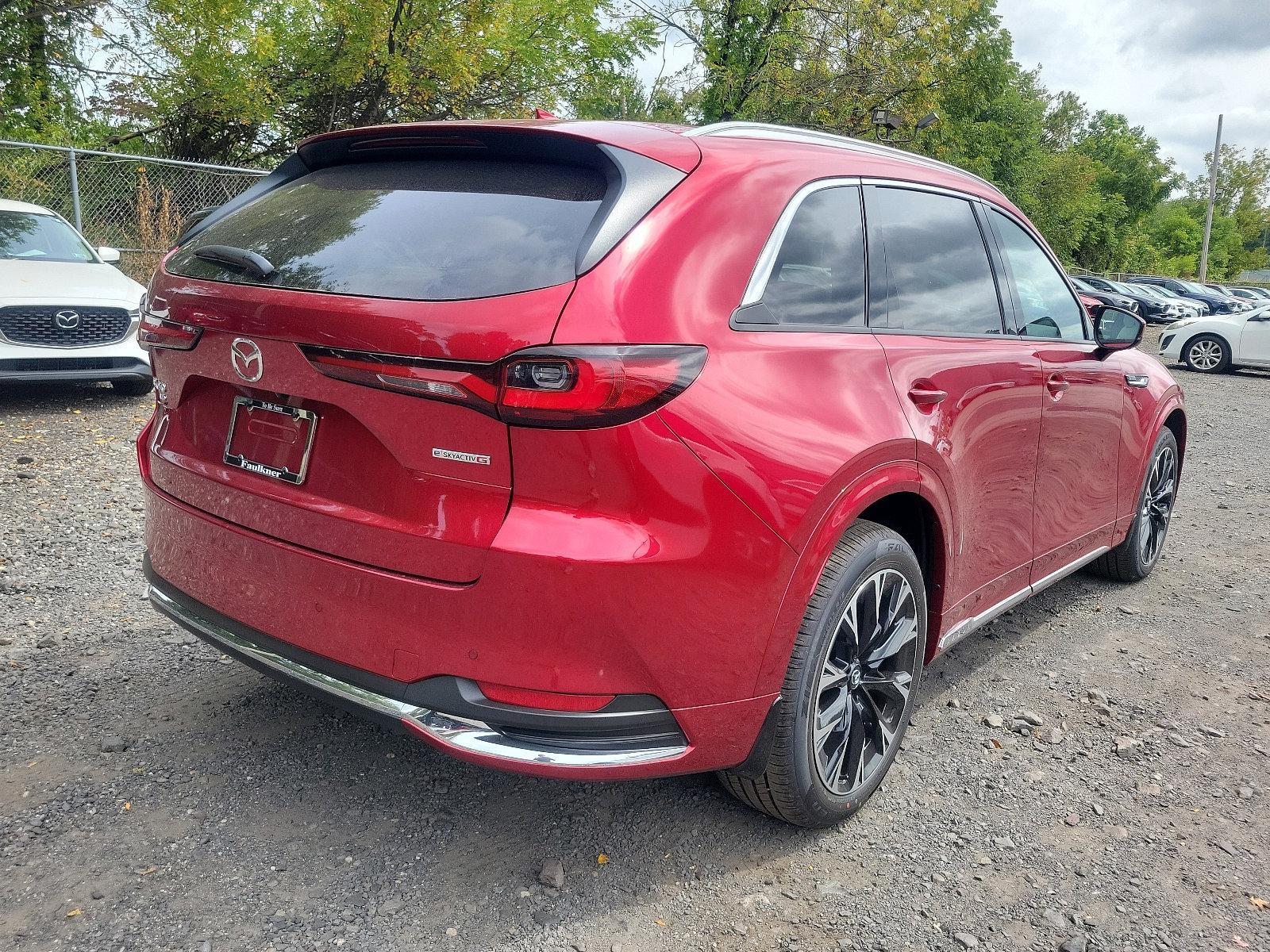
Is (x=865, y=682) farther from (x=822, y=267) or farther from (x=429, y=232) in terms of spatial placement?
(x=429, y=232)

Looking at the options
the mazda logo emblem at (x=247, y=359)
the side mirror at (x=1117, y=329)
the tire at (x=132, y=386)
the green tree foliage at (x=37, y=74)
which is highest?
the green tree foliage at (x=37, y=74)

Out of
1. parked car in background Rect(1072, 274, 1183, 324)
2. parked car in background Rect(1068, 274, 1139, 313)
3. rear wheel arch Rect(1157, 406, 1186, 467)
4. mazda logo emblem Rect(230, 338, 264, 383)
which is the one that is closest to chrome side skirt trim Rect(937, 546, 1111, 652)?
rear wheel arch Rect(1157, 406, 1186, 467)

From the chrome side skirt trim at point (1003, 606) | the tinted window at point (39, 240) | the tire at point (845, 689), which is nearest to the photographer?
the tire at point (845, 689)

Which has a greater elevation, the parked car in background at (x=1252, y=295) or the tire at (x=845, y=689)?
the parked car in background at (x=1252, y=295)

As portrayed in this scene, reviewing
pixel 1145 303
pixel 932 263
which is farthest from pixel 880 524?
pixel 1145 303

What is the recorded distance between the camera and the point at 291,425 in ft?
7.63

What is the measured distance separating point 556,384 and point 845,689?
125cm

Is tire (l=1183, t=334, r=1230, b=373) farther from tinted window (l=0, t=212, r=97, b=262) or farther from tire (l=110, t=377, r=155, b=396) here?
tinted window (l=0, t=212, r=97, b=262)

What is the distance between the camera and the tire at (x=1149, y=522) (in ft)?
16.0

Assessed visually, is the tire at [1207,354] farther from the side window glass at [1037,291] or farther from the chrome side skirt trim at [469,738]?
the chrome side skirt trim at [469,738]

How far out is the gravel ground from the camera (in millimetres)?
2326

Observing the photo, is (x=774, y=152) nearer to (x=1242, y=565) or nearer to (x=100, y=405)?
(x=1242, y=565)

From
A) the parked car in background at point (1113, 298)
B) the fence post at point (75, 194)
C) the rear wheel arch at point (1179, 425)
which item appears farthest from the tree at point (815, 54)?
the rear wheel arch at point (1179, 425)

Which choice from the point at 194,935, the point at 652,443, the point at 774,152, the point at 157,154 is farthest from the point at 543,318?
the point at 157,154
